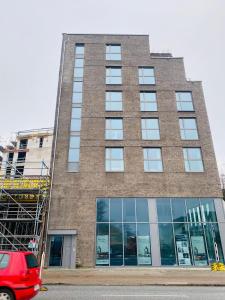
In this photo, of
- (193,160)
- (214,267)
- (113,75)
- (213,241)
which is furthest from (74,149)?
(214,267)

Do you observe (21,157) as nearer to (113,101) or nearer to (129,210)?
(113,101)

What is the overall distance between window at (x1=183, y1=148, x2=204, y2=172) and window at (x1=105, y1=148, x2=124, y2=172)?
6186mm

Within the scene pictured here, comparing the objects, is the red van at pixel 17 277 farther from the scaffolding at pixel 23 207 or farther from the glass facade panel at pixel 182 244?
the glass facade panel at pixel 182 244

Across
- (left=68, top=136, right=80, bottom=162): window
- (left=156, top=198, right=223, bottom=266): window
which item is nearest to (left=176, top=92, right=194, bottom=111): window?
(left=156, top=198, right=223, bottom=266): window

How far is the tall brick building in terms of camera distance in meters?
21.0

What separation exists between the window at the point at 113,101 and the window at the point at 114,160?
15.5ft

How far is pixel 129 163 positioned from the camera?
79.3 ft

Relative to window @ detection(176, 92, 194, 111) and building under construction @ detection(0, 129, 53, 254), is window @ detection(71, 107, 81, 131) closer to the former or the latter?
building under construction @ detection(0, 129, 53, 254)

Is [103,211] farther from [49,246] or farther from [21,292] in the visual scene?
[21,292]

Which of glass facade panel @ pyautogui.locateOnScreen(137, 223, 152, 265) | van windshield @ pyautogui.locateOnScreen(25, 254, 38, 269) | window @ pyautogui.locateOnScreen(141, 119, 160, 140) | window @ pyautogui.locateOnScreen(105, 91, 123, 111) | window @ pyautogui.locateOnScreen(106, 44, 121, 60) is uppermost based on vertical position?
window @ pyautogui.locateOnScreen(106, 44, 121, 60)

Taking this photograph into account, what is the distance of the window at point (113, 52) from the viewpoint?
30.0 m

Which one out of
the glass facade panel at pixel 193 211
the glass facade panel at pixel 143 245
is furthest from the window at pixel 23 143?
the glass facade panel at pixel 193 211

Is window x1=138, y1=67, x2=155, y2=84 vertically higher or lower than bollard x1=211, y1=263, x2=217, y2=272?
higher

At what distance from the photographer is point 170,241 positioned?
21109mm
